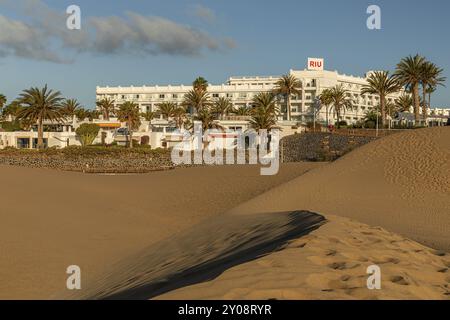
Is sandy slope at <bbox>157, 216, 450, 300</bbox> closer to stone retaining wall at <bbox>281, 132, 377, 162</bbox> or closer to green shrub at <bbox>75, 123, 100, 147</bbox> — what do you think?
stone retaining wall at <bbox>281, 132, 377, 162</bbox>

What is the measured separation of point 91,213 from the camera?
20844 mm

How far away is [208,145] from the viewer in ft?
266

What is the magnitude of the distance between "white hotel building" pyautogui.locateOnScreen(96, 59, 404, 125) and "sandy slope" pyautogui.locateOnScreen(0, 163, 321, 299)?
84.0 metres

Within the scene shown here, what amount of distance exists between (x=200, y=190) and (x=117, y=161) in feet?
129

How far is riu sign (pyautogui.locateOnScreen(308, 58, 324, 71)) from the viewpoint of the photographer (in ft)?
392

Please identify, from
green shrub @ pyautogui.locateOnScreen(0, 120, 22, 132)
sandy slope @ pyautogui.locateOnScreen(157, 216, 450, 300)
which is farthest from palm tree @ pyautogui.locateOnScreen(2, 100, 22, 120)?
sandy slope @ pyautogui.locateOnScreen(157, 216, 450, 300)

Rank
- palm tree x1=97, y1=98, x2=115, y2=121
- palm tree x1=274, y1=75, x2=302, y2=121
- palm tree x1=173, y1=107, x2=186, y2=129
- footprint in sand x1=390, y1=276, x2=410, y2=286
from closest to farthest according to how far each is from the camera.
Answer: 1. footprint in sand x1=390, y1=276, x2=410, y2=286
2. palm tree x1=173, y1=107, x2=186, y2=129
3. palm tree x1=274, y1=75, x2=302, y2=121
4. palm tree x1=97, y1=98, x2=115, y2=121

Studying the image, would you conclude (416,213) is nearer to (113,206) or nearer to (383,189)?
(383,189)

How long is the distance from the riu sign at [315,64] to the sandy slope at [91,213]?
8853cm

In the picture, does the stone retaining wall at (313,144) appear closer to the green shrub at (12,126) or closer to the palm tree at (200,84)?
the palm tree at (200,84)

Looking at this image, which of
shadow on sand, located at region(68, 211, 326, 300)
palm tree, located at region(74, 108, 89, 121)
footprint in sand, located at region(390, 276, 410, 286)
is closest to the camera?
footprint in sand, located at region(390, 276, 410, 286)

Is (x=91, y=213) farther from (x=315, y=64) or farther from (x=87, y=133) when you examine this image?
(x=315, y=64)

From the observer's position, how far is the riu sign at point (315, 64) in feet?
392

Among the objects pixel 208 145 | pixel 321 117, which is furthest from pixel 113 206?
pixel 321 117
